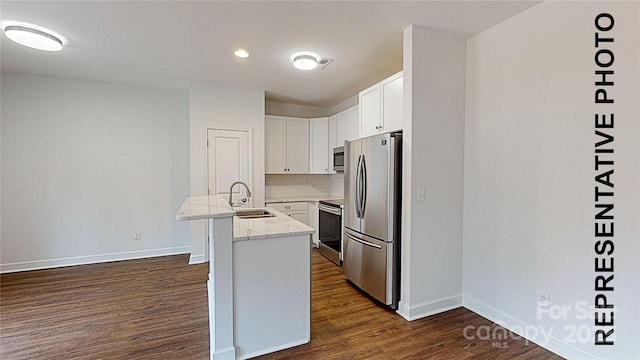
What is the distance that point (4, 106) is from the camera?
3.66m

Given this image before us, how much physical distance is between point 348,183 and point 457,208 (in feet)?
3.78

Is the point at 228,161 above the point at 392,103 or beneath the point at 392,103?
beneath

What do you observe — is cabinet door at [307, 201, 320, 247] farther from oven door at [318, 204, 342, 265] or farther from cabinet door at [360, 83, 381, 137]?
cabinet door at [360, 83, 381, 137]

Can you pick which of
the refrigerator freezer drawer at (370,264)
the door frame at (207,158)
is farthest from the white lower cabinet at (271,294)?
the door frame at (207,158)

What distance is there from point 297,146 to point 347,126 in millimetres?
1054

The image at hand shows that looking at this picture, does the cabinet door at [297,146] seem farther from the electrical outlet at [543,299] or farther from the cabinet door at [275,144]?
the electrical outlet at [543,299]

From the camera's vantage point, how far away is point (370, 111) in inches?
127

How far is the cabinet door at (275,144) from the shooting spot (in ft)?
15.8

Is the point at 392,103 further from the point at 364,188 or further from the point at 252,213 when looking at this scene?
the point at 252,213

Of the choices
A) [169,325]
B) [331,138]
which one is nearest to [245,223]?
[169,325]

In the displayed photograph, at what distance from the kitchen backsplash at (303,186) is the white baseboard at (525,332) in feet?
9.93

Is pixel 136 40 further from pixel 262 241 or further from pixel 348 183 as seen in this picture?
pixel 348 183

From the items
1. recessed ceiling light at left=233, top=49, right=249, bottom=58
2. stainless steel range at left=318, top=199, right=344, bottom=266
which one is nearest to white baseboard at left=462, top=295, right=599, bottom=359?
stainless steel range at left=318, top=199, right=344, bottom=266

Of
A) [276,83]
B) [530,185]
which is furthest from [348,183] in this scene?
[276,83]
